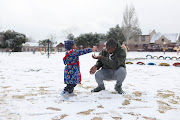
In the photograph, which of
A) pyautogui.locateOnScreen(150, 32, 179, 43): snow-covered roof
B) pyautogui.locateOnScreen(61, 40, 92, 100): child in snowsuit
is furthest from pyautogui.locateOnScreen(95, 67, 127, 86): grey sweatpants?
pyautogui.locateOnScreen(150, 32, 179, 43): snow-covered roof

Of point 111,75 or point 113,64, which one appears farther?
point 111,75

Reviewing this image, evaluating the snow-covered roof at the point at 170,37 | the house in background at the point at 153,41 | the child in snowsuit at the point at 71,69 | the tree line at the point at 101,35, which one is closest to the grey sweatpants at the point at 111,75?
the child in snowsuit at the point at 71,69

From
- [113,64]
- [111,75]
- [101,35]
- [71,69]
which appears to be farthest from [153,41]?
[71,69]

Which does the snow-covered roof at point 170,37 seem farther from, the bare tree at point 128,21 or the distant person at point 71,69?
the distant person at point 71,69

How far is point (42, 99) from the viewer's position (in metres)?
3.21

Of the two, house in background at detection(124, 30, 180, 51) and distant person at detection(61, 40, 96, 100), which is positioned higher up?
house in background at detection(124, 30, 180, 51)

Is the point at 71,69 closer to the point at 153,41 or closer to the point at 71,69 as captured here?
the point at 71,69

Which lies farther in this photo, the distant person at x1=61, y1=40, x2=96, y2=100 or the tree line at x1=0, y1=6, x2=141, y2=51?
the tree line at x1=0, y1=6, x2=141, y2=51

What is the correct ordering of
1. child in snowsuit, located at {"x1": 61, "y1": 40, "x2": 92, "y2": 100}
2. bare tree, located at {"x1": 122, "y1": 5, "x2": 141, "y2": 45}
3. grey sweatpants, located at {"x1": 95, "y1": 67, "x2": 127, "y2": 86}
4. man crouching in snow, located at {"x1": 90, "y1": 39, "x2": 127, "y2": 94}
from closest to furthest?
child in snowsuit, located at {"x1": 61, "y1": 40, "x2": 92, "y2": 100}, man crouching in snow, located at {"x1": 90, "y1": 39, "x2": 127, "y2": 94}, grey sweatpants, located at {"x1": 95, "y1": 67, "x2": 127, "y2": 86}, bare tree, located at {"x1": 122, "y1": 5, "x2": 141, "y2": 45}

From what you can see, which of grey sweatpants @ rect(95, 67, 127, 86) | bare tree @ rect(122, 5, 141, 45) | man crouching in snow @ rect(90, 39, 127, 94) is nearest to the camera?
man crouching in snow @ rect(90, 39, 127, 94)

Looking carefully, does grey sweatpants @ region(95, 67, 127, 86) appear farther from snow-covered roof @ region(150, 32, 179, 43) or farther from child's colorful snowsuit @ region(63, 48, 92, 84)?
snow-covered roof @ region(150, 32, 179, 43)

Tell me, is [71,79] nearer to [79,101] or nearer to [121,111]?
[79,101]

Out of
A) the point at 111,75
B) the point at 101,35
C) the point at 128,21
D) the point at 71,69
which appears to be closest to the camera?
the point at 71,69

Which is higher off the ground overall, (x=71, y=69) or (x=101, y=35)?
(x=101, y=35)
